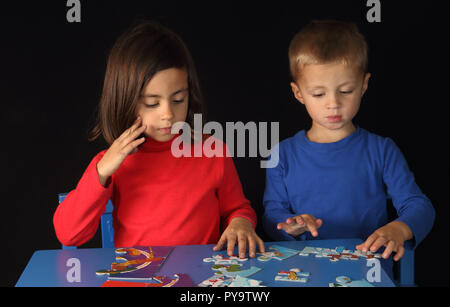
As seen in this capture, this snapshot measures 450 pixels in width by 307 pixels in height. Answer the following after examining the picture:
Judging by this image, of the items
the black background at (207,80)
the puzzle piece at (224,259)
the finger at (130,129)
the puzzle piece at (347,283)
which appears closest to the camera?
the puzzle piece at (347,283)

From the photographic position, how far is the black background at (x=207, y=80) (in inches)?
87.5

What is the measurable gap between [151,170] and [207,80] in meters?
0.71

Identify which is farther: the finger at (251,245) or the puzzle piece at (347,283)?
the finger at (251,245)

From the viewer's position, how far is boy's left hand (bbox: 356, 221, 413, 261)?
1402 millimetres

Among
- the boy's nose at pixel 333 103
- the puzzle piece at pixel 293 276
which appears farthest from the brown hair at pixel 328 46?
the puzzle piece at pixel 293 276

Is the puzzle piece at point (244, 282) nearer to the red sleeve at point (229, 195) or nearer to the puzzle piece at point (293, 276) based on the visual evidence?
the puzzle piece at point (293, 276)

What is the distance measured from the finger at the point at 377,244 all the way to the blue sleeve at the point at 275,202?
435 mm

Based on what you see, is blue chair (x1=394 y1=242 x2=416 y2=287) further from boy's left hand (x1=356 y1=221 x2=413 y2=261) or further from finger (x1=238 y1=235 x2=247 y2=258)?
finger (x1=238 y1=235 x2=247 y2=258)

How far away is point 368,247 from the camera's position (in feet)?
4.62

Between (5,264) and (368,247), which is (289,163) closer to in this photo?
(368,247)

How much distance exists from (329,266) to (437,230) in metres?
1.35

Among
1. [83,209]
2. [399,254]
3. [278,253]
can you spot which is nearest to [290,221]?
[278,253]

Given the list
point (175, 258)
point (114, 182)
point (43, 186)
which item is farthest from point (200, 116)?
point (43, 186)

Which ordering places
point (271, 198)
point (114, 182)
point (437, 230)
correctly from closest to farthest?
point (114, 182) < point (271, 198) < point (437, 230)
